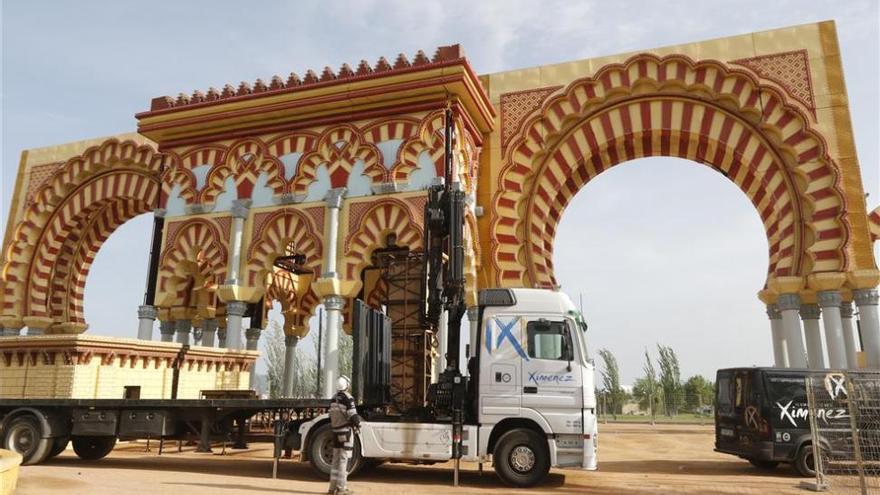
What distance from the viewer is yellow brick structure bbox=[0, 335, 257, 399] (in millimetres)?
11586

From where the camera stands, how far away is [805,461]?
34.7 ft

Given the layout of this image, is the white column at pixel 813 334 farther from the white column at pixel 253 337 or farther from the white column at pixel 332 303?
the white column at pixel 253 337

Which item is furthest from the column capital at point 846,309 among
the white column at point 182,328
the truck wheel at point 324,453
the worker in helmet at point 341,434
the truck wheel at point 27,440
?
the white column at point 182,328

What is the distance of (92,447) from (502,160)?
458 inches

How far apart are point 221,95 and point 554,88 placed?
9285mm

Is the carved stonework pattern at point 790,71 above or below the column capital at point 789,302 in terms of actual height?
above

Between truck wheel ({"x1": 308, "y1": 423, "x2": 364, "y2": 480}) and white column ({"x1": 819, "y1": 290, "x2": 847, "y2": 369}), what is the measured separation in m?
10.7

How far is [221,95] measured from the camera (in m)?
Result: 17.1

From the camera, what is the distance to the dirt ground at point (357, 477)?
333 inches

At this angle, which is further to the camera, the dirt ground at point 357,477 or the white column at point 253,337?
the white column at point 253,337

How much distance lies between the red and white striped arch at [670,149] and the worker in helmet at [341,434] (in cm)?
784

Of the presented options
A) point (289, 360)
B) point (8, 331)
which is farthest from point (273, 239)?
point (8, 331)

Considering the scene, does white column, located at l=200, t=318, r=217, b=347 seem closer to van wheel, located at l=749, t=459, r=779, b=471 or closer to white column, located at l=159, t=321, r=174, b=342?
white column, located at l=159, t=321, r=174, b=342

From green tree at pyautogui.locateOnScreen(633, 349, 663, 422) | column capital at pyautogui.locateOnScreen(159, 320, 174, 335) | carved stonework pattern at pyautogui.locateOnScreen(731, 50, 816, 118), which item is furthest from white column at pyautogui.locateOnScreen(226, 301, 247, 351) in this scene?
green tree at pyautogui.locateOnScreen(633, 349, 663, 422)
